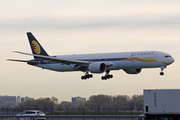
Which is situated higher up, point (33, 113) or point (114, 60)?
point (114, 60)

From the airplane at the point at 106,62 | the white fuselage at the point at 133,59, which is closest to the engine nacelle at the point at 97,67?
the airplane at the point at 106,62

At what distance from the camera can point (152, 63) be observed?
A: 60.3 metres

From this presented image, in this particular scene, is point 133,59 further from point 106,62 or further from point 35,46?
point 35,46

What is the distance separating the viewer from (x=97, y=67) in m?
62.8

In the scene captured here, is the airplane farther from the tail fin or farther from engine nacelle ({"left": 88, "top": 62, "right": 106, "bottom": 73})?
the tail fin

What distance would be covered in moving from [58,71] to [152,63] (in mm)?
21875

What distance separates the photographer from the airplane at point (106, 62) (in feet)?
198

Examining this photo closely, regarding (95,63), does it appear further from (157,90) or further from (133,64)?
(157,90)

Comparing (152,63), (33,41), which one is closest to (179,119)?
(152,63)

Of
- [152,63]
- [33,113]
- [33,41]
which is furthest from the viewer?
[33,41]

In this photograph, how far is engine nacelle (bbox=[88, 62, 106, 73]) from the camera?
62731mm

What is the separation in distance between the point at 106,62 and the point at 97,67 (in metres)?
2.47

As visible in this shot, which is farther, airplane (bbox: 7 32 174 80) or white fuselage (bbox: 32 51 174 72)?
airplane (bbox: 7 32 174 80)

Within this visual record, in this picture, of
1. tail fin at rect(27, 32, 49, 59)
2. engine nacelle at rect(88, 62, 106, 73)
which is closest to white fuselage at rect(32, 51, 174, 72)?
engine nacelle at rect(88, 62, 106, 73)
